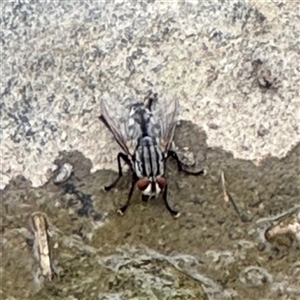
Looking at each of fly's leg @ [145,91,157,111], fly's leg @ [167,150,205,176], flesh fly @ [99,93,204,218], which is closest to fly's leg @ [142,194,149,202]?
flesh fly @ [99,93,204,218]

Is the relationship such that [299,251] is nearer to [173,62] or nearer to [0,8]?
[173,62]

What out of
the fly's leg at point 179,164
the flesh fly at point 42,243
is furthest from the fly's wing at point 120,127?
the flesh fly at point 42,243

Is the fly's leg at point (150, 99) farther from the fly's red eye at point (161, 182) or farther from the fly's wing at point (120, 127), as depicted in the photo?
the fly's red eye at point (161, 182)

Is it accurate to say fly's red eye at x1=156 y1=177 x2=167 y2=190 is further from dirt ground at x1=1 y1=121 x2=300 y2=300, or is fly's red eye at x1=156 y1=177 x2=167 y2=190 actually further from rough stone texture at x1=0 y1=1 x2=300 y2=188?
rough stone texture at x1=0 y1=1 x2=300 y2=188

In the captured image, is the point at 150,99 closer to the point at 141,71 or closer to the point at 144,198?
the point at 141,71

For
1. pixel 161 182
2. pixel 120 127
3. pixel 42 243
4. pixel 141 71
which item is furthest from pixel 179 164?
pixel 42 243

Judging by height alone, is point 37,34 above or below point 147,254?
above

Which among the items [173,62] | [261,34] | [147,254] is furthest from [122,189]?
[261,34]
